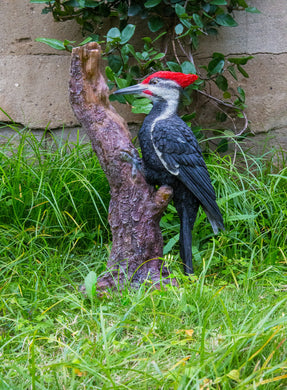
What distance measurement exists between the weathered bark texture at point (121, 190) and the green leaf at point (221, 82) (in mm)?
1182

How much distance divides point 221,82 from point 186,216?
1.31m

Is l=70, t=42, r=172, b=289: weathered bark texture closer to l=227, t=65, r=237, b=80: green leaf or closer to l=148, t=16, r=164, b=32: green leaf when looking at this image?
l=148, t=16, r=164, b=32: green leaf

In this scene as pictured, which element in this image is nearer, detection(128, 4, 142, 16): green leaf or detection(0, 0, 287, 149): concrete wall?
detection(128, 4, 142, 16): green leaf

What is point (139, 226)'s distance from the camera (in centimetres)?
233

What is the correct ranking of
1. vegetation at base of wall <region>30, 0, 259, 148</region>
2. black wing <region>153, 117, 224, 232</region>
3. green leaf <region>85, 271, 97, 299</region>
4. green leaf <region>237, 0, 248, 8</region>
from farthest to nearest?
Answer: green leaf <region>237, 0, 248, 8</region> < vegetation at base of wall <region>30, 0, 259, 148</region> < black wing <region>153, 117, 224, 232</region> < green leaf <region>85, 271, 97, 299</region>

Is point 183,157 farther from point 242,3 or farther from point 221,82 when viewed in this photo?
point 242,3

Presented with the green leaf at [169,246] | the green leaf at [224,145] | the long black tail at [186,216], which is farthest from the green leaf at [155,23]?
the green leaf at [169,246]

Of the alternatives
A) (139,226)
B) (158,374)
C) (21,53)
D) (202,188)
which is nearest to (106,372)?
(158,374)

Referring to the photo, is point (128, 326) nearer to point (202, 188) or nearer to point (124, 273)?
point (124, 273)

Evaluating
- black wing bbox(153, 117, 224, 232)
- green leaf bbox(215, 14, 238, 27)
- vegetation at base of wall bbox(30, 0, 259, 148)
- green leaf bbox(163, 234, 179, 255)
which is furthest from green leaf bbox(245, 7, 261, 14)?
green leaf bbox(163, 234, 179, 255)

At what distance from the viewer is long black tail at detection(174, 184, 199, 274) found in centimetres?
→ 235

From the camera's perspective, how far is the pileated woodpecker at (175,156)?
7.38 feet

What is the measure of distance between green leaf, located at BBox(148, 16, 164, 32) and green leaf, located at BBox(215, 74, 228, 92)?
1.77 feet

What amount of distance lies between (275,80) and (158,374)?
2656mm
